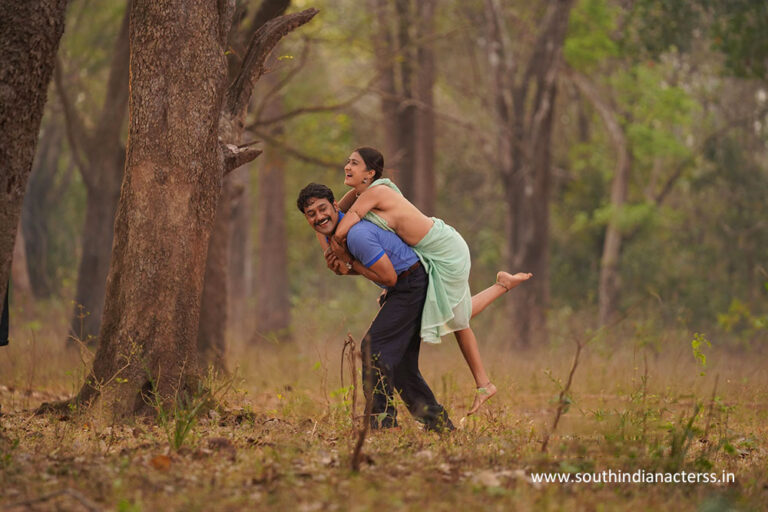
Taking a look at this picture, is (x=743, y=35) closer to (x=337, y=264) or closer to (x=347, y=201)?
(x=347, y=201)

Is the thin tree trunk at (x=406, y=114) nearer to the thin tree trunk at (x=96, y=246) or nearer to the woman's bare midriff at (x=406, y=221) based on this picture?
the thin tree trunk at (x=96, y=246)

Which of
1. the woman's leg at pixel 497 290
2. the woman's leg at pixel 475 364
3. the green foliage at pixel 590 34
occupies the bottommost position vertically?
the woman's leg at pixel 475 364

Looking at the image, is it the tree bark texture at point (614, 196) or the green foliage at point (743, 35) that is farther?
the tree bark texture at point (614, 196)

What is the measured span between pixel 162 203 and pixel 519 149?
1136 cm

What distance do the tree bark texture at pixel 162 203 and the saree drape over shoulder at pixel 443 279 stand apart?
130cm

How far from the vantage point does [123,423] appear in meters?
5.80

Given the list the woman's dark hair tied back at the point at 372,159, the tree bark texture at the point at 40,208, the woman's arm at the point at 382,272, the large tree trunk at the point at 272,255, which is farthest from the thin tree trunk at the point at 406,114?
the woman's arm at the point at 382,272

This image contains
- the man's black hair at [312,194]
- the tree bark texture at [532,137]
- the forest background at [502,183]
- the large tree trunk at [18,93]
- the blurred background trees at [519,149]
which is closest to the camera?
the large tree trunk at [18,93]

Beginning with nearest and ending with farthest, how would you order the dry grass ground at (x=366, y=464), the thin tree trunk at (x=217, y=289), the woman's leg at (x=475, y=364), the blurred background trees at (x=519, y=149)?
the dry grass ground at (x=366, y=464) → the woman's leg at (x=475, y=364) → the thin tree trunk at (x=217, y=289) → the blurred background trees at (x=519, y=149)

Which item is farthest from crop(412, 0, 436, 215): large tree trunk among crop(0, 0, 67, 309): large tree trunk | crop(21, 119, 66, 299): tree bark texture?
crop(0, 0, 67, 309): large tree trunk

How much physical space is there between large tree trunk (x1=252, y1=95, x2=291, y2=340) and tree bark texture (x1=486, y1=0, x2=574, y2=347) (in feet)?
16.1

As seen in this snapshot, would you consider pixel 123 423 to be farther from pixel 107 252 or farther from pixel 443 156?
pixel 443 156

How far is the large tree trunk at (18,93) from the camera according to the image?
15.8ft

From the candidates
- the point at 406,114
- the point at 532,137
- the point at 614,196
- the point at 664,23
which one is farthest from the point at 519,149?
the point at 614,196
